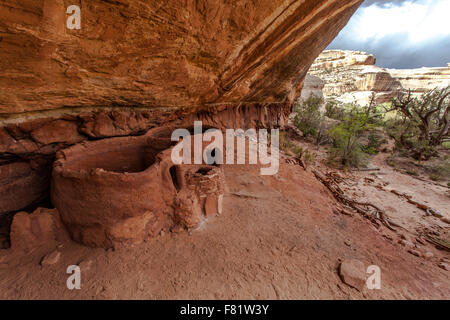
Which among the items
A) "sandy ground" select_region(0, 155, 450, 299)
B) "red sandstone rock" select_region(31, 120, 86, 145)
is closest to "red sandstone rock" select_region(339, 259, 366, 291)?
"sandy ground" select_region(0, 155, 450, 299)

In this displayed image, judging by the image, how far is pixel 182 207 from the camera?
2.81 m

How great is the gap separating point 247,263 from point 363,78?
3447 centimetres

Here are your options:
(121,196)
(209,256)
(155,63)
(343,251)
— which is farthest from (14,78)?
(343,251)

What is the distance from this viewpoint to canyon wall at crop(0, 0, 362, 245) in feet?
6.15

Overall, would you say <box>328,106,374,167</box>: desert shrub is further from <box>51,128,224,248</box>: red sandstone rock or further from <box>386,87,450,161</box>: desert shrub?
<box>51,128,224,248</box>: red sandstone rock

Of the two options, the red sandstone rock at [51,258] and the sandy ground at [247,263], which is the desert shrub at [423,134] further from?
the red sandstone rock at [51,258]

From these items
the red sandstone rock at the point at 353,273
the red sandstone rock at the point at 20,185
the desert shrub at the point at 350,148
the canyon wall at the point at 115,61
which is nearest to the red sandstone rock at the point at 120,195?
the canyon wall at the point at 115,61

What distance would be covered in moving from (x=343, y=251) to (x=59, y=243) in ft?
13.6

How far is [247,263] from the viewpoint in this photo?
7.88 feet

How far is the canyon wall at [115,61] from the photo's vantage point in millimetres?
1874

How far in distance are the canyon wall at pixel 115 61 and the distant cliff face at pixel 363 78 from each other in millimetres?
27236

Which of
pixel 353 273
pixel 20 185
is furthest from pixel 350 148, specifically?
pixel 20 185

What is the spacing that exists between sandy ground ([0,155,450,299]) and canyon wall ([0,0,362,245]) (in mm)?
1625

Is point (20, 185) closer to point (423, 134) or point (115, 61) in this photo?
point (115, 61)
